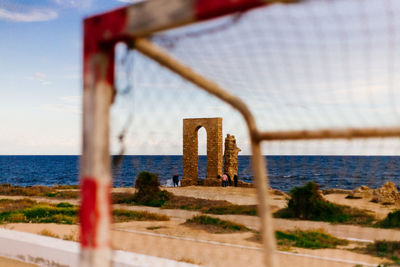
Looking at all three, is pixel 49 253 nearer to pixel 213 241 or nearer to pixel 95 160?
pixel 95 160

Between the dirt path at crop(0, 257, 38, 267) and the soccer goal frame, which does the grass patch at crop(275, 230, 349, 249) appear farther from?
the soccer goal frame

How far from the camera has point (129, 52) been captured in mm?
2135

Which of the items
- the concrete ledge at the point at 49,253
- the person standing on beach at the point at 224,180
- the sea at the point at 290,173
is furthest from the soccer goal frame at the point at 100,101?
the person standing on beach at the point at 224,180

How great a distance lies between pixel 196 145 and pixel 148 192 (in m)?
7.99

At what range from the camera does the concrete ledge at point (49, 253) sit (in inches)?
166

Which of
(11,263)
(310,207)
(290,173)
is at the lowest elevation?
(290,173)

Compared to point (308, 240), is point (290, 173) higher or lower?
lower

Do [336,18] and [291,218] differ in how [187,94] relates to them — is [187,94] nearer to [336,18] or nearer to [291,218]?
[336,18]

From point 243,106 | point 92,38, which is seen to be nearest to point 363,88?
point 243,106

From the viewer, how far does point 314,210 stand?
13.5 meters

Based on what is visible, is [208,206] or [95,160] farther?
[208,206]

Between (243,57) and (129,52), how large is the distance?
0.82 metres

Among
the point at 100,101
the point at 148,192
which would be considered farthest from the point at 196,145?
the point at 100,101

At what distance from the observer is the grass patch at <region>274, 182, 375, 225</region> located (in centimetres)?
1320
